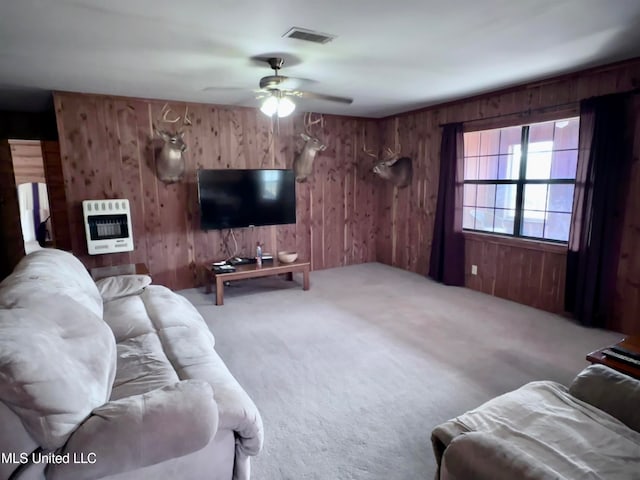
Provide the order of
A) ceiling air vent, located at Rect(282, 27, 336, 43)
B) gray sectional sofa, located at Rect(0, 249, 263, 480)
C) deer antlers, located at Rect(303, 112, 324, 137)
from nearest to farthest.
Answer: gray sectional sofa, located at Rect(0, 249, 263, 480) → ceiling air vent, located at Rect(282, 27, 336, 43) → deer antlers, located at Rect(303, 112, 324, 137)

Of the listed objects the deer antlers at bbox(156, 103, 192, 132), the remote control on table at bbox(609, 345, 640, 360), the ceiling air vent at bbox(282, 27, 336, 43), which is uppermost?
the ceiling air vent at bbox(282, 27, 336, 43)

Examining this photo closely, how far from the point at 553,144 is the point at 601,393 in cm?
322

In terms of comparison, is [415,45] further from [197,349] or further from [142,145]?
[142,145]

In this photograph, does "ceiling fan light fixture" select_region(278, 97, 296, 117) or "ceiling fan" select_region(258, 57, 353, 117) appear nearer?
"ceiling fan" select_region(258, 57, 353, 117)

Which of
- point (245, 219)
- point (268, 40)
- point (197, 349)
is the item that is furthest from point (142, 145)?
point (197, 349)

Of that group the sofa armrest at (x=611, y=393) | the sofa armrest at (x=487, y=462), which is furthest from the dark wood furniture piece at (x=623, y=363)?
the sofa armrest at (x=487, y=462)

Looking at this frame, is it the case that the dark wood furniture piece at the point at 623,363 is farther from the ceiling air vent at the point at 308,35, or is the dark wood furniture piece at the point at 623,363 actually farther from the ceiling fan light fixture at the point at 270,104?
the ceiling fan light fixture at the point at 270,104

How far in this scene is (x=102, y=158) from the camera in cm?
426

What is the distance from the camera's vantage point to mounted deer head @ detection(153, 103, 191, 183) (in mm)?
4354

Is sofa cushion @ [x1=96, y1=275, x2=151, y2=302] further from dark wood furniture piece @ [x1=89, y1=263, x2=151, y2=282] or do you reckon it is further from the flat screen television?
the flat screen television

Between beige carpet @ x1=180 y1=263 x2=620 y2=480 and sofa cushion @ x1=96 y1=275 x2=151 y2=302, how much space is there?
0.83 m

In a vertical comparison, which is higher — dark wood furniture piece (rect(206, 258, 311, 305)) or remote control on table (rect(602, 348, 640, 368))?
remote control on table (rect(602, 348, 640, 368))

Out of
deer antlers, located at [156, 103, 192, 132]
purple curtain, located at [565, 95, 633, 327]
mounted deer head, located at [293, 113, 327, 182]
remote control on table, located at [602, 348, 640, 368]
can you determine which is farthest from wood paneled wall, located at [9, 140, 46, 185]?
remote control on table, located at [602, 348, 640, 368]

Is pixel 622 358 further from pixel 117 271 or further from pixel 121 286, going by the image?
pixel 117 271
